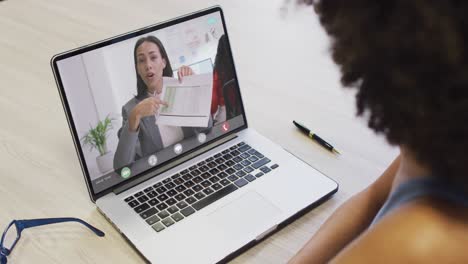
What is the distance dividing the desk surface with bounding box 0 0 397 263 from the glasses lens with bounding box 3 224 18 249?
0.01 m

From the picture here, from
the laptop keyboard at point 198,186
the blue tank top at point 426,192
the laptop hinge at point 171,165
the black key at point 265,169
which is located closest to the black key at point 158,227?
the laptop keyboard at point 198,186

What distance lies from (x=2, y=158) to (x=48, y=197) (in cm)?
15

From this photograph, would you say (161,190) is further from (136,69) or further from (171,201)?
(136,69)

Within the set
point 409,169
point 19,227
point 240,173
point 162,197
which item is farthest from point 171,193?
point 409,169

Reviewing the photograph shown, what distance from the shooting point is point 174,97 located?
2.78 ft

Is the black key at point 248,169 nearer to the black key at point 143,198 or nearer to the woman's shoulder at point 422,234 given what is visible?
the black key at point 143,198


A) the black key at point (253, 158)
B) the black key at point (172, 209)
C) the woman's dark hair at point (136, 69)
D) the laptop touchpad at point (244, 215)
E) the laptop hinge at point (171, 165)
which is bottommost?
the laptop touchpad at point (244, 215)

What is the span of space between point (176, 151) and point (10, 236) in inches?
11.3

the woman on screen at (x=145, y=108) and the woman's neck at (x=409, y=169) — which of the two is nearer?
the woman's neck at (x=409, y=169)

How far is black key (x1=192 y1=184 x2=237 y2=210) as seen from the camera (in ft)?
2.58

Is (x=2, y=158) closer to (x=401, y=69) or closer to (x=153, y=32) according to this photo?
(x=153, y=32)

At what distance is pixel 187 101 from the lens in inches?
34.0

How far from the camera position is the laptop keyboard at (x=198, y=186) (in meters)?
0.77

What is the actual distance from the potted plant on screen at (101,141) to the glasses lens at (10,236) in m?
0.16
